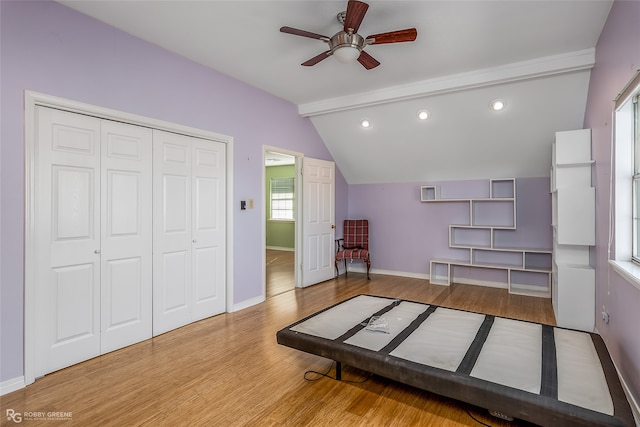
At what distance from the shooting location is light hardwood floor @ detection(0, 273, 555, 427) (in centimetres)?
199

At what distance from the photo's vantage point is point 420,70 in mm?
3777

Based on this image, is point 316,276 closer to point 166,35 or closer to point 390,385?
point 390,385

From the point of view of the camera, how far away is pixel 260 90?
4371mm

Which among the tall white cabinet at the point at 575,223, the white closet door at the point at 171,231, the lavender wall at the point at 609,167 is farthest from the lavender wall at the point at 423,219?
the white closet door at the point at 171,231

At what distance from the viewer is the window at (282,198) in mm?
9316

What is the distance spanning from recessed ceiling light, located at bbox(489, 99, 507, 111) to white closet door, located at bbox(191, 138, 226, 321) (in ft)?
10.9

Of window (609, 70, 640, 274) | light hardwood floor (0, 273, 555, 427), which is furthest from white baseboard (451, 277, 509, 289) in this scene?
light hardwood floor (0, 273, 555, 427)

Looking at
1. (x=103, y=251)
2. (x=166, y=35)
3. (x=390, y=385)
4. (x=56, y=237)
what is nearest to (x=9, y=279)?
(x=56, y=237)

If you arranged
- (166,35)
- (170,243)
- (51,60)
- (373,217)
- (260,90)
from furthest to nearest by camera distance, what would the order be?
(373,217), (260,90), (170,243), (166,35), (51,60)

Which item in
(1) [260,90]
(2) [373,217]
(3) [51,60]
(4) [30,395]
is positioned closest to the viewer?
(4) [30,395]

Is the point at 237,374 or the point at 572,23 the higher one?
the point at 572,23

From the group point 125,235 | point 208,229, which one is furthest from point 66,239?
point 208,229

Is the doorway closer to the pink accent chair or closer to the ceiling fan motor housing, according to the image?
the pink accent chair

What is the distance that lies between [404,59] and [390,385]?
121 inches
